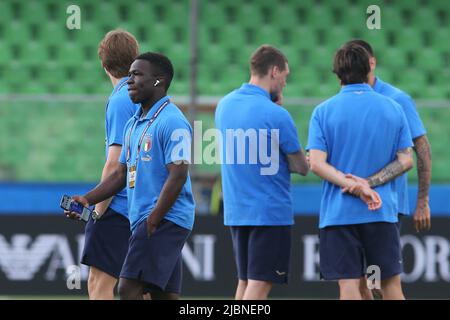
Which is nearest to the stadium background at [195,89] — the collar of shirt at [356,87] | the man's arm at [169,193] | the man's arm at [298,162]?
the man's arm at [298,162]

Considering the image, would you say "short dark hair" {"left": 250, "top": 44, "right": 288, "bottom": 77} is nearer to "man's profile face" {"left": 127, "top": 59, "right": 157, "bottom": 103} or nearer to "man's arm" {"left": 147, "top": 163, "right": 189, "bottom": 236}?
"man's profile face" {"left": 127, "top": 59, "right": 157, "bottom": 103}

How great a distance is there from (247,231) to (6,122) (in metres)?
4.94

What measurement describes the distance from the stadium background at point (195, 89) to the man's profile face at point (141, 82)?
4.85 meters

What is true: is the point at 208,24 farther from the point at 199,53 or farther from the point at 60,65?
the point at 60,65

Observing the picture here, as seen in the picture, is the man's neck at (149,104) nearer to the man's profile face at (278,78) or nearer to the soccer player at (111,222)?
the soccer player at (111,222)

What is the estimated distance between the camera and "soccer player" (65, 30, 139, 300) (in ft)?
23.0

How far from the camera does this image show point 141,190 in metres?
6.38

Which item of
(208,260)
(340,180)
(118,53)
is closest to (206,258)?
(208,260)

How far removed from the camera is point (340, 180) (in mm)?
6727

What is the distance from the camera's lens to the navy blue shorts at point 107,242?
7.07 metres

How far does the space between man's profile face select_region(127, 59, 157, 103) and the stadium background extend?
4.85m
